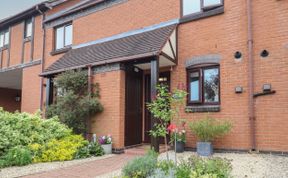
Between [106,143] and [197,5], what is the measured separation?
5.80m

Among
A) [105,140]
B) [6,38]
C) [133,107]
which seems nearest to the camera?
[105,140]

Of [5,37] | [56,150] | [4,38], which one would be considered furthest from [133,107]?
[4,38]

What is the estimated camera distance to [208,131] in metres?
7.83

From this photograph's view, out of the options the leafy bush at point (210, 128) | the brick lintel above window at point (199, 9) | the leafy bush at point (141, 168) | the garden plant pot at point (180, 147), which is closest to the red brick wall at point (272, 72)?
the leafy bush at point (210, 128)

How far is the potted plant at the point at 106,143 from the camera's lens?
917 centimetres

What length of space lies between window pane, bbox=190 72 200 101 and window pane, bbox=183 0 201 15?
225cm

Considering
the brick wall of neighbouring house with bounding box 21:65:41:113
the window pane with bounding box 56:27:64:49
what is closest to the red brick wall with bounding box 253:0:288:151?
the window pane with bounding box 56:27:64:49

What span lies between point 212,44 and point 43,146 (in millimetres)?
6320

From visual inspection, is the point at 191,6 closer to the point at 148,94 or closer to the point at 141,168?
the point at 148,94

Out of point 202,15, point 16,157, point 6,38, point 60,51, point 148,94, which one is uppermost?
point 6,38

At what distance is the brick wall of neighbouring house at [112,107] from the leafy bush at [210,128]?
8.73ft

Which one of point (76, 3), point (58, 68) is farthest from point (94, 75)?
point (76, 3)

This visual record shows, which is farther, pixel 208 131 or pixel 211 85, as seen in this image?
pixel 211 85

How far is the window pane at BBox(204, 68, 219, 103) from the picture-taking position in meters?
8.77
